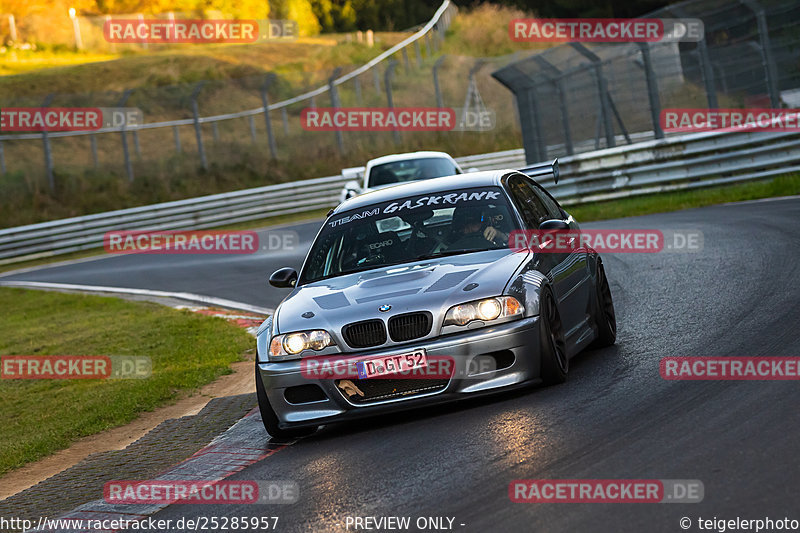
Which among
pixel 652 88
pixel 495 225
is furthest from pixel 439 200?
pixel 652 88

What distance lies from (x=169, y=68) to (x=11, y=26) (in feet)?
61.9

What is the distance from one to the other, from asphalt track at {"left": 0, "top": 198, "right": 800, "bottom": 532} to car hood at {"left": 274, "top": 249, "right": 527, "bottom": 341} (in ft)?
2.27

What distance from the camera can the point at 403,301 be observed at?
22.0 ft

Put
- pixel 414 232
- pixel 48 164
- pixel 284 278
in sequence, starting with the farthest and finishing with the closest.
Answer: pixel 48 164
pixel 284 278
pixel 414 232

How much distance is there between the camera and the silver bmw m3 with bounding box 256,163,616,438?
21.7 feet

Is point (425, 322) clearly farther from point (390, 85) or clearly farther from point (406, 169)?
point (390, 85)

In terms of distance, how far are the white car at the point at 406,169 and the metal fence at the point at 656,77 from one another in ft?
15.7

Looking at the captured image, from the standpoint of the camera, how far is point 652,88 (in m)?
20.8

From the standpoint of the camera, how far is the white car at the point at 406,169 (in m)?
18.4

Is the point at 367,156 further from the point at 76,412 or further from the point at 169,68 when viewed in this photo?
the point at 76,412

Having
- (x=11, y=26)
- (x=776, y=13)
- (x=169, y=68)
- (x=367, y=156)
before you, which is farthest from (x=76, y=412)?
(x=11, y=26)

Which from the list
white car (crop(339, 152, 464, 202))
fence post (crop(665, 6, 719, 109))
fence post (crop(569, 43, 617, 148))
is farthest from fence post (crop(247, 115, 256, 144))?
fence post (crop(665, 6, 719, 109))

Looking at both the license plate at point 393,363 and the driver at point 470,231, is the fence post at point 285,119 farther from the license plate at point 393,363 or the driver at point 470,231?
the license plate at point 393,363

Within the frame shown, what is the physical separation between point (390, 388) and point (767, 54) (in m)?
14.3
